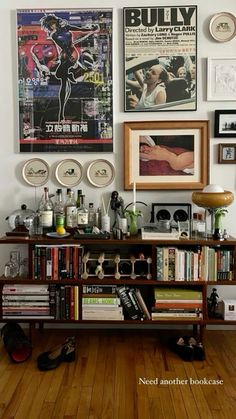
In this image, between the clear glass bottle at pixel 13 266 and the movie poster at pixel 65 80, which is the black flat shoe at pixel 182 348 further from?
the movie poster at pixel 65 80

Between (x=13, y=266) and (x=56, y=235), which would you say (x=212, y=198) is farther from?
(x=13, y=266)

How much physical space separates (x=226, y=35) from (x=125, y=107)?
0.87m

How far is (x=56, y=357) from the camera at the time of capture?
2.22m

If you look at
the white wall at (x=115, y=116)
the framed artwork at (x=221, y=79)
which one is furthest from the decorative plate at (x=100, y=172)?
the framed artwork at (x=221, y=79)

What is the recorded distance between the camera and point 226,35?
2586 mm

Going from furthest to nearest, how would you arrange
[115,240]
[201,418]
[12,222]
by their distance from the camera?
1. [12,222]
2. [115,240]
3. [201,418]

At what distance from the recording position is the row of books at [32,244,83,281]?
2.40 m

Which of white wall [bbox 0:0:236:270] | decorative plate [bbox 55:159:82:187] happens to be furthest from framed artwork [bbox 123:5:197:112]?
decorative plate [bbox 55:159:82:187]

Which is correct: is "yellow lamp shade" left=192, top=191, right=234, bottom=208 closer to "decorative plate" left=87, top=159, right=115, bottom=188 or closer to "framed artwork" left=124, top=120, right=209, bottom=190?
"framed artwork" left=124, top=120, right=209, bottom=190

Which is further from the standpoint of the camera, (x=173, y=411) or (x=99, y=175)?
(x=99, y=175)

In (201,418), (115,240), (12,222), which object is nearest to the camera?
Answer: (201,418)

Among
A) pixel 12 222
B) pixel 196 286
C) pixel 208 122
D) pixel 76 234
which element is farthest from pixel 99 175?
pixel 196 286

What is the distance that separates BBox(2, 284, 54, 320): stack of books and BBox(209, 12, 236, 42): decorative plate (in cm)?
212

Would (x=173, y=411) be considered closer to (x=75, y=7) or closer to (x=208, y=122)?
(x=208, y=122)
